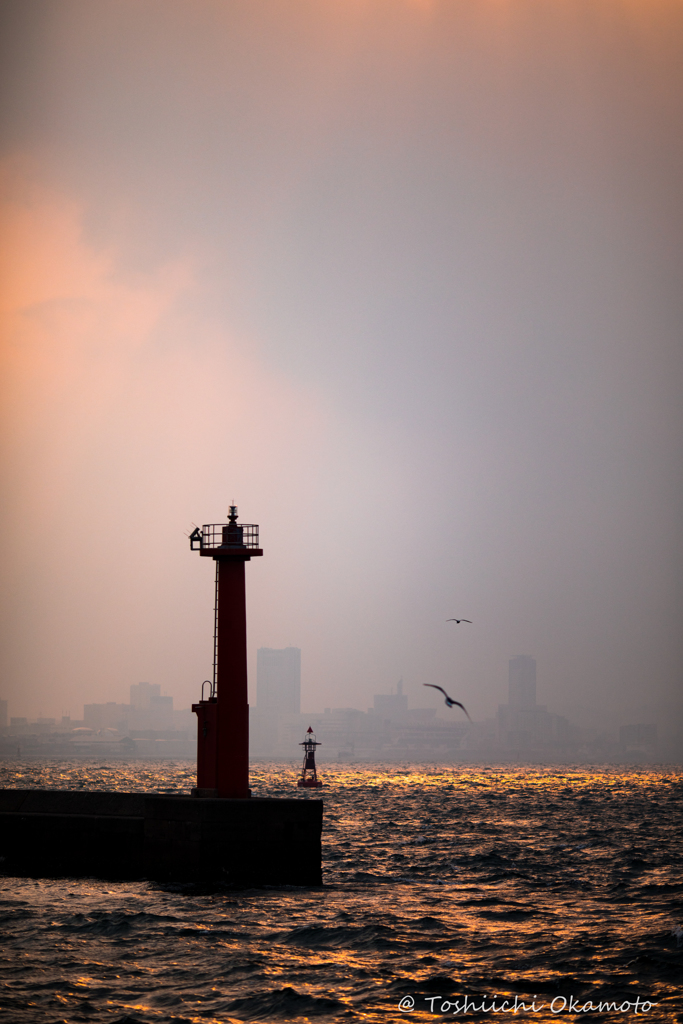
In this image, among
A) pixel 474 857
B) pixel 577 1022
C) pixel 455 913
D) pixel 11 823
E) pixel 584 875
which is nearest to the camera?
pixel 577 1022

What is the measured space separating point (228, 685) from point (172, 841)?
404 cm

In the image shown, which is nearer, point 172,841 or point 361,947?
point 361,947

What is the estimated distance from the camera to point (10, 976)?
584 inches

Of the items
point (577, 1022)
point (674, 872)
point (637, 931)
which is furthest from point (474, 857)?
point (577, 1022)

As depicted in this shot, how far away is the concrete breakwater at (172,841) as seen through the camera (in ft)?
72.6

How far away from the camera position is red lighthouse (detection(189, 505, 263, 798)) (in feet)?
78.9

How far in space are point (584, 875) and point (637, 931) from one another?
8.77 m

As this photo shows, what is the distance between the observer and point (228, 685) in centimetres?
2448

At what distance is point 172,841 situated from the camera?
2250 centimetres

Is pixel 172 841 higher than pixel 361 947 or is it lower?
higher

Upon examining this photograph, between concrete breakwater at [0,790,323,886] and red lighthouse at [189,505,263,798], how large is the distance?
128 cm

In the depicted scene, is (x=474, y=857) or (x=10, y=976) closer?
(x=10, y=976)

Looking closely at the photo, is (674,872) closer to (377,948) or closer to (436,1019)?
(377,948)

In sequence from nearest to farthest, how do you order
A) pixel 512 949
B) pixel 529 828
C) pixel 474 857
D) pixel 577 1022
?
1. pixel 577 1022
2. pixel 512 949
3. pixel 474 857
4. pixel 529 828
